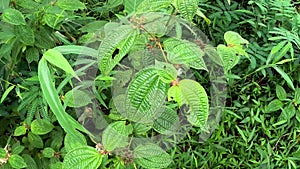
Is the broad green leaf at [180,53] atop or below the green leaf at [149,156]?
atop

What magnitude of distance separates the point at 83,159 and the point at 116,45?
28cm

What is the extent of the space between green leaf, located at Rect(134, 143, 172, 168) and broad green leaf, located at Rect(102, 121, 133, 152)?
1.8 inches

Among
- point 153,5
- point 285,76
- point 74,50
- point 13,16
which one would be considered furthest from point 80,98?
point 285,76

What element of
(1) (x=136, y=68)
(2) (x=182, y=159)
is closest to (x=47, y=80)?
(1) (x=136, y=68)

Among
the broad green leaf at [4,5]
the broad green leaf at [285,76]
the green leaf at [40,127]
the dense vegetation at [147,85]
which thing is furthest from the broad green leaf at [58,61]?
the broad green leaf at [285,76]

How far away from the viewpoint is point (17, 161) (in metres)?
1.12

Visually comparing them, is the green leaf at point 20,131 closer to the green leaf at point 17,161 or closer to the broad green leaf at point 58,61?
the green leaf at point 17,161

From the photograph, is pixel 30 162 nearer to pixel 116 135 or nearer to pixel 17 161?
pixel 17 161

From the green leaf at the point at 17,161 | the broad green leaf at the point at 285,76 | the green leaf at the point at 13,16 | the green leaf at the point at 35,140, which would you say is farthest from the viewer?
the broad green leaf at the point at 285,76

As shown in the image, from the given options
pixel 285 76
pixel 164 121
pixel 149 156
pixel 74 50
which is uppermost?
pixel 74 50

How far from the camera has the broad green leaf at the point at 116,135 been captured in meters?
0.89

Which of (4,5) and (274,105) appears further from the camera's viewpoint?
(274,105)

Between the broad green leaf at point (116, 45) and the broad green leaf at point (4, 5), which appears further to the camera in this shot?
the broad green leaf at point (4, 5)

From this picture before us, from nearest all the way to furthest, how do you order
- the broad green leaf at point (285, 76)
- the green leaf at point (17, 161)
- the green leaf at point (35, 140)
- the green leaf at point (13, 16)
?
the green leaf at point (13, 16) → the green leaf at point (17, 161) → the green leaf at point (35, 140) → the broad green leaf at point (285, 76)
